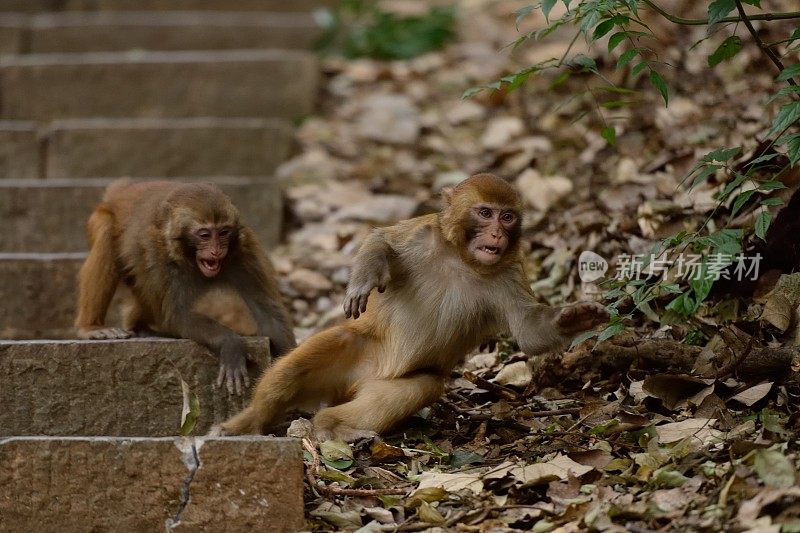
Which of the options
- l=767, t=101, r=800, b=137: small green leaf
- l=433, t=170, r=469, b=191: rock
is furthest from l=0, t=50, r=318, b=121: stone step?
l=767, t=101, r=800, b=137: small green leaf

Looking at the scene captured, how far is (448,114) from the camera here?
34.9 ft

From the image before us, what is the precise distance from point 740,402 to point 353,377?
6.71 feet

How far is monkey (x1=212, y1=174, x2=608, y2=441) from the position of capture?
5625mm

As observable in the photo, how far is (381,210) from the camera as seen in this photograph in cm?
896

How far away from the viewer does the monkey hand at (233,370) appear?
603 cm

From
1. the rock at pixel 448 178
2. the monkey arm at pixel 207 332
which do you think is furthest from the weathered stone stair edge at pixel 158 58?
the monkey arm at pixel 207 332

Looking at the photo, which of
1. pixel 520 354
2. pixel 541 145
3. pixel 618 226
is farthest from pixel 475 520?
pixel 541 145

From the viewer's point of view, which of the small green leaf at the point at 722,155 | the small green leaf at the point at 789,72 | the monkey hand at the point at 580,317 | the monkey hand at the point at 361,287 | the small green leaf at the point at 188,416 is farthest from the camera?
the monkey hand at the point at 361,287

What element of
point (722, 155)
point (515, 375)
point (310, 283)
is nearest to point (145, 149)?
point (310, 283)

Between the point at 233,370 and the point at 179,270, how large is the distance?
3.16 ft

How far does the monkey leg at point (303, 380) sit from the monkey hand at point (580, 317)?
1.23m

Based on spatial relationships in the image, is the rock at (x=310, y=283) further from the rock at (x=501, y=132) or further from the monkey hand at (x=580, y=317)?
the monkey hand at (x=580, y=317)

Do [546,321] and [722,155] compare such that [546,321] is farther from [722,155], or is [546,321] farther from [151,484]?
[151,484]

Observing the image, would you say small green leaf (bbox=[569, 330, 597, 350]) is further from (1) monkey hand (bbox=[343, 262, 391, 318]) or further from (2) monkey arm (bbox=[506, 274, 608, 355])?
(1) monkey hand (bbox=[343, 262, 391, 318])
